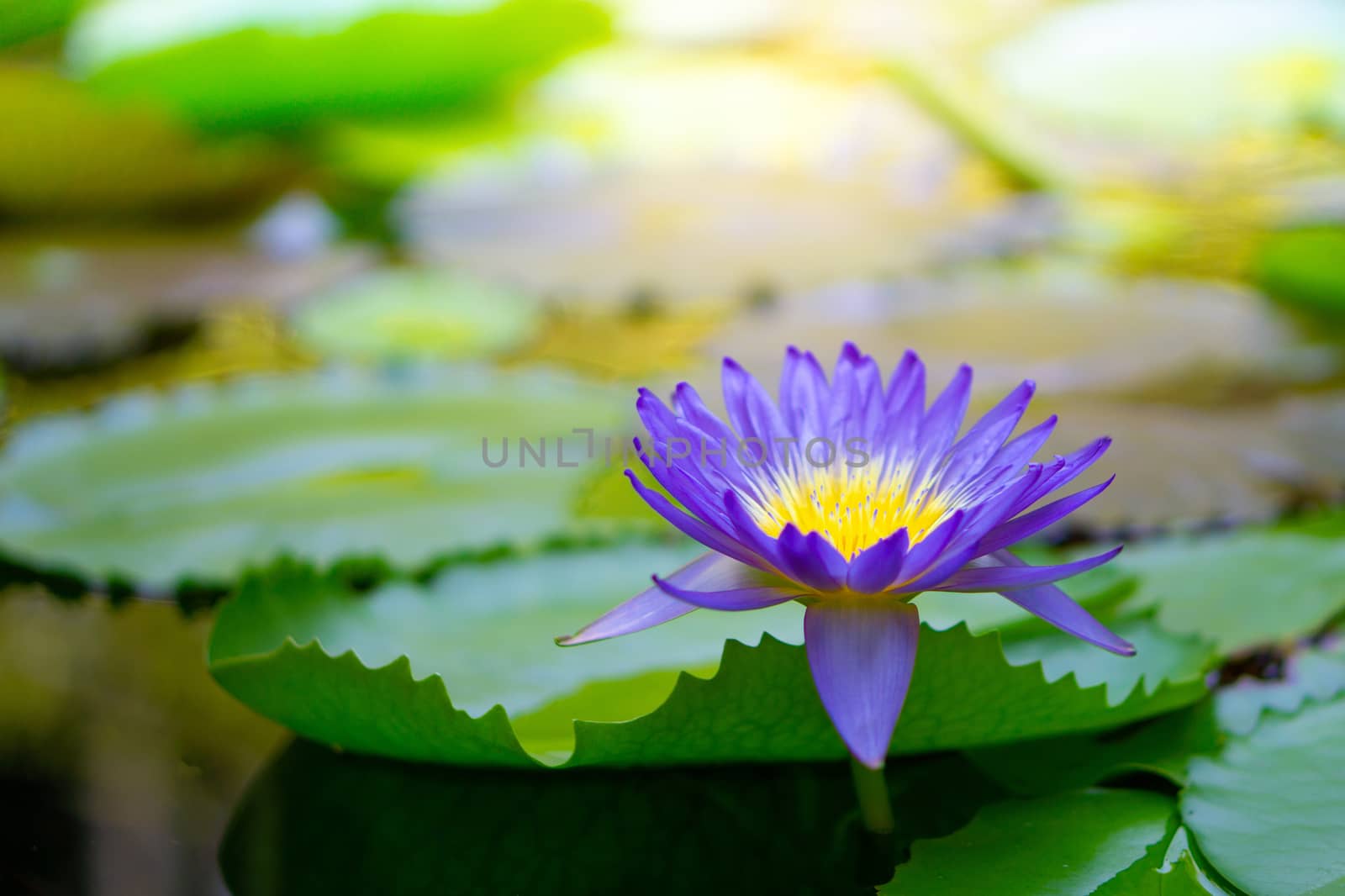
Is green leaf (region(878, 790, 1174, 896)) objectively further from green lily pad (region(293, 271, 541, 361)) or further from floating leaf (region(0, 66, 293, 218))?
floating leaf (region(0, 66, 293, 218))

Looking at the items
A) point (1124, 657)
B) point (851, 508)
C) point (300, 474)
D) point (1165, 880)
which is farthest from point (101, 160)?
point (1165, 880)

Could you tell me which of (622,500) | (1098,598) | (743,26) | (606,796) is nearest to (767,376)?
(622,500)

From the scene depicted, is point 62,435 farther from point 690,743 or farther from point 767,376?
point 690,743

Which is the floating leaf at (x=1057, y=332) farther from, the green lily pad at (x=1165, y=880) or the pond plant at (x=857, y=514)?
the green lily pad at (x=1165, y=880)

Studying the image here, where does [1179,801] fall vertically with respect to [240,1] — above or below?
below

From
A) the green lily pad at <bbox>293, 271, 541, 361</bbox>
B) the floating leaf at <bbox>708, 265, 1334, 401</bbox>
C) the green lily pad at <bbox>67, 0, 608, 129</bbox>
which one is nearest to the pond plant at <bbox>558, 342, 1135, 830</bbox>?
the floating leaf at <bbox>708, 265, 1334, 401</bbox>

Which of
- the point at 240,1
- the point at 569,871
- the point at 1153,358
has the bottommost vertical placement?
the point at 569,871
